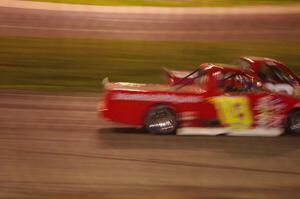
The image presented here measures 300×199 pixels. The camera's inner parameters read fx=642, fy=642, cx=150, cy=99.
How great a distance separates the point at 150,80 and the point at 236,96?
22.6 feet

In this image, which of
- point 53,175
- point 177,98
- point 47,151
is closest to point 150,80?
point 177,98

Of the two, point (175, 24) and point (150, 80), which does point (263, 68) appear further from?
point (175, 24)

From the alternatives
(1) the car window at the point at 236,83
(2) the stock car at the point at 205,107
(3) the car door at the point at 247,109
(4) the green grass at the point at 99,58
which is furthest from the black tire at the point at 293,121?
(4) the green grass at the point at 99,58

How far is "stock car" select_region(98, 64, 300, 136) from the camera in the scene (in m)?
11.4

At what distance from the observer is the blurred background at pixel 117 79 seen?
8609mm

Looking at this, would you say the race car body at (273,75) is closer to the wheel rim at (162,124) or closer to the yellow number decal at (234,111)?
the yellow number decal at (234,111)

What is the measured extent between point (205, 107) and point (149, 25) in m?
16.9

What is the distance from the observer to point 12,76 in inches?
700

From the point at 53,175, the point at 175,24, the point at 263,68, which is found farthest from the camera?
the point at 175,24

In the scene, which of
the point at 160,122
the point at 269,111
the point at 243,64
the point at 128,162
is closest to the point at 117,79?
the point at 243,64

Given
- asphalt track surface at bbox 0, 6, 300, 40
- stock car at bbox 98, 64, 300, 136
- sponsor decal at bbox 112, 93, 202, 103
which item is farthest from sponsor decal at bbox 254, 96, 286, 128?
asphalt track surface at bbox 0, 6, 300, 40

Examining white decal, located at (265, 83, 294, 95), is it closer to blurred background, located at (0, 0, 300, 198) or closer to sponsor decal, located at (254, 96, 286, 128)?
sponsor decal, located at (254, 96, 286, 128)

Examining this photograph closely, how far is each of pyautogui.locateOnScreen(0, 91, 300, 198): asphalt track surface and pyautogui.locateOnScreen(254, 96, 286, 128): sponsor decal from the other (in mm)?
331

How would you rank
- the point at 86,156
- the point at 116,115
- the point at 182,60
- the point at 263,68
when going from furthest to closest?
the point at 182,60
the point at 263,68
the point at 116,115
the point at 86,156
